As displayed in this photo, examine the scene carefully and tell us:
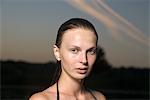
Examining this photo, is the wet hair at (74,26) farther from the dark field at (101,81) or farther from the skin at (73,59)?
the dark field at (101,81)

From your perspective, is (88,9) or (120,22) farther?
(120,22)

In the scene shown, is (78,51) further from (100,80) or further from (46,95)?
(100,80)

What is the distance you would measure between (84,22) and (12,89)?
4.65ft

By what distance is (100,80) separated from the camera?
222 cm

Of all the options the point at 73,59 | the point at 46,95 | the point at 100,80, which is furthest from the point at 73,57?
the point at 100,80

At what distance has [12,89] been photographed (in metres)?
2.29

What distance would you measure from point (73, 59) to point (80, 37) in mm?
62

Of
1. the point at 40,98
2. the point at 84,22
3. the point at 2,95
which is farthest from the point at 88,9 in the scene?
the point at 2,95

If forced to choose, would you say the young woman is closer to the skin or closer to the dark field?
the skin

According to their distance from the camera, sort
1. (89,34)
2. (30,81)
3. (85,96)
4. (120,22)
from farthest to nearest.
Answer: (30,81)
(120,22)
(85,96)
(89,34)

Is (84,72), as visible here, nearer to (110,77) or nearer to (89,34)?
(89,34)

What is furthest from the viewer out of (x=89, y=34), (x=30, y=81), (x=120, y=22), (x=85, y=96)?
(x=30, y=81)

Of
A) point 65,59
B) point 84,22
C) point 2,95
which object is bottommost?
point 2,95

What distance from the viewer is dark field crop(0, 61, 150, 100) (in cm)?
215
